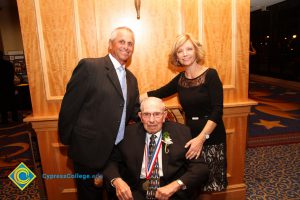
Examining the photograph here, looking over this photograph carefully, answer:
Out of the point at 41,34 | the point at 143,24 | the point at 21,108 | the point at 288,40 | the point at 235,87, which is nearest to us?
the point at 41,34

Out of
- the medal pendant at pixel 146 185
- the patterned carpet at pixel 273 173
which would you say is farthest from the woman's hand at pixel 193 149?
the patterned carpet at pixel 273 173

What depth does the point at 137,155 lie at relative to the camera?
2.05m

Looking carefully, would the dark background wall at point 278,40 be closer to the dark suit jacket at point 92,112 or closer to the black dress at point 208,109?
the black dress at point 208,109

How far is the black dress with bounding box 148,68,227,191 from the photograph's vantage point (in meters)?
2.24

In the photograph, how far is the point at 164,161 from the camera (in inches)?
79.4

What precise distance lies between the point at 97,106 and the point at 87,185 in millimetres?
738

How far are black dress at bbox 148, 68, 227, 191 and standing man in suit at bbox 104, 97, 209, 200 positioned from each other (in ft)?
0.89

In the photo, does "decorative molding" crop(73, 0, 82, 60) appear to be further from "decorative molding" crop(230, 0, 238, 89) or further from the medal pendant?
"decorative molding" crop(230, 0, 238, 89)

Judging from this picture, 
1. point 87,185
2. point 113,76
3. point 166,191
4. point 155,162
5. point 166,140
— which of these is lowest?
point 87,185

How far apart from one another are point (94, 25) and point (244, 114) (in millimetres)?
1872

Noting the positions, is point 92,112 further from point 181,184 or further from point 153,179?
point 181,184

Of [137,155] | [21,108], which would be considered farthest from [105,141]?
[21,108]

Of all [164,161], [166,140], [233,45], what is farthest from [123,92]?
[233,45]

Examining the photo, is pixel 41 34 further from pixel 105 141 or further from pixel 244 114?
pixel 244 114
